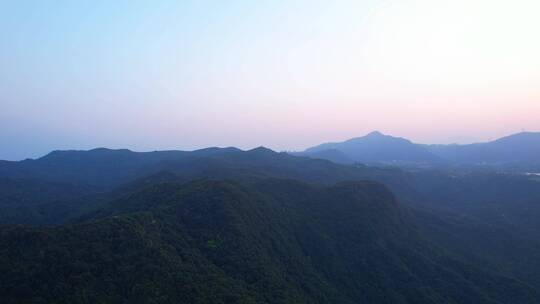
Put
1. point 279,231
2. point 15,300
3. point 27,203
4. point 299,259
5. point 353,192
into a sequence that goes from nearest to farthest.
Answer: point 15,300 → point 299,259 → point 279,231 → point 353,192 → point 27,203

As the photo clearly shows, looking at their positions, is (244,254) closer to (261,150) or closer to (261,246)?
(261,246)

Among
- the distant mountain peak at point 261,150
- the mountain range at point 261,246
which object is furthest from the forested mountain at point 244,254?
the distant mountain peak at point 261,150

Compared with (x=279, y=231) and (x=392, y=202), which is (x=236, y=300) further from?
(x=392, y=202)

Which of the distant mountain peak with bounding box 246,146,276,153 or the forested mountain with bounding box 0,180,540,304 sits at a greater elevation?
the distant mountain peak with bounding box 246,146,276,153

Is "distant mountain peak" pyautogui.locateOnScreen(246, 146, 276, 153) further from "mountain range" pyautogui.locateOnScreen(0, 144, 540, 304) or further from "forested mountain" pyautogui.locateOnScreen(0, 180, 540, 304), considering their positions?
"forested mountain" pyautogui.locateOnScreen(0, 180, 540, 304)

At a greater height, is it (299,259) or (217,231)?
(217,231)

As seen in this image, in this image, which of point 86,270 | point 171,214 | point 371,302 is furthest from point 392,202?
point 86,270

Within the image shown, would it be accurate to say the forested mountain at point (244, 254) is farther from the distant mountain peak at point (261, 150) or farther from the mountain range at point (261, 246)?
the distant mountain peak at point (261, 150)

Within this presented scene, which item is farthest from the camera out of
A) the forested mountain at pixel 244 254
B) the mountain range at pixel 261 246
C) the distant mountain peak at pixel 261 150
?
the distant mountain peak at pixel 261 150

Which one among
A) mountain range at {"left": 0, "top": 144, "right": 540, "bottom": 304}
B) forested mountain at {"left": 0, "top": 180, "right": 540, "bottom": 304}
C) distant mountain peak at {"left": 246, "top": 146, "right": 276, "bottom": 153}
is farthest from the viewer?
distant mountain peak at {"left": 246, "top": 146, "right": 276, "bottom": 153}

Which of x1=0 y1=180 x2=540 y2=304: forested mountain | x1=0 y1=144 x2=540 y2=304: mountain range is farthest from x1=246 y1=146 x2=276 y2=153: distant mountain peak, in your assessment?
x1=0 y1=180 x2=540 y2=304: forested mountain

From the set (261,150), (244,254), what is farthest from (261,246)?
(261,150)
